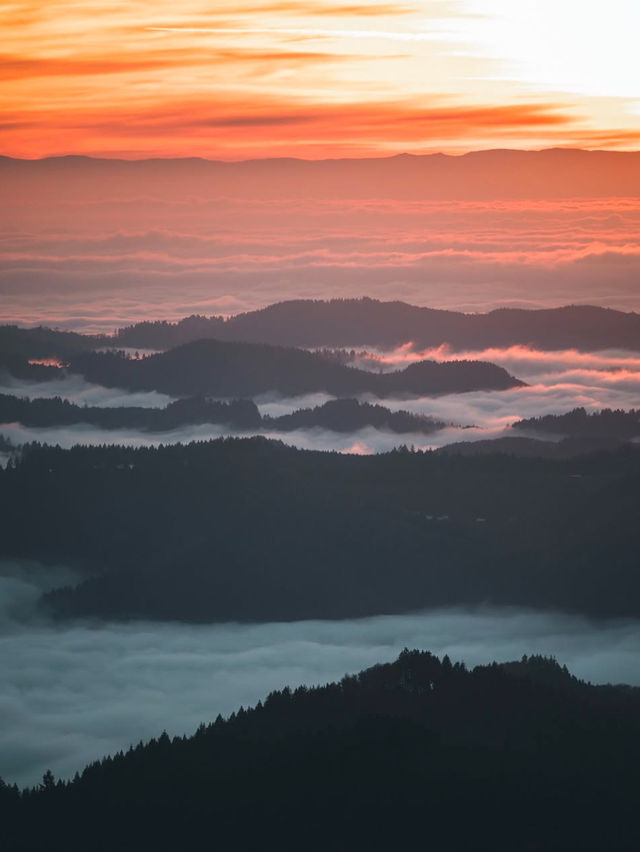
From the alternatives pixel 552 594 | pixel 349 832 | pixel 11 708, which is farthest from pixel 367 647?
pixel 349 832

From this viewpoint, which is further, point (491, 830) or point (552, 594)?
point (552, 594)

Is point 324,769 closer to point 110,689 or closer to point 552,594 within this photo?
point 110,689

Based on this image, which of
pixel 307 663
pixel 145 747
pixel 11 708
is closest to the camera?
pixel 145 747

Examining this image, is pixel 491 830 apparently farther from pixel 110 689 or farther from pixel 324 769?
pixel 110 689

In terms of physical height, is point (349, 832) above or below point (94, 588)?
below

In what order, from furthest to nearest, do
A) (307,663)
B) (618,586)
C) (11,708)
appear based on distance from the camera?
(618,586) < (307,663) < (11,708)

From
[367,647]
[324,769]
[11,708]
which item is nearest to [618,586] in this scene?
[367,647]
